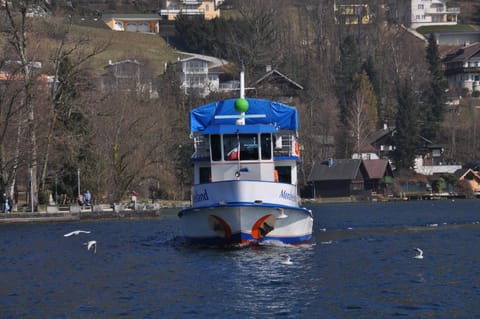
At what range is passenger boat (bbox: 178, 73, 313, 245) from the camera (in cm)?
4628

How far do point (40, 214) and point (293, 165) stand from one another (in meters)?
29.1

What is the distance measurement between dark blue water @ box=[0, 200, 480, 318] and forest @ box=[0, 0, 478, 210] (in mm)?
11511

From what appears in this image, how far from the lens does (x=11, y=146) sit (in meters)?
84.0

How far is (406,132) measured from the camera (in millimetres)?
141750

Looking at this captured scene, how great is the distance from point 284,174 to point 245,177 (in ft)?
11.7

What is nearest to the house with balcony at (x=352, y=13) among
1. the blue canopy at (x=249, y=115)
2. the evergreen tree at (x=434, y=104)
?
the evergreen tree at (x=434, y=104)

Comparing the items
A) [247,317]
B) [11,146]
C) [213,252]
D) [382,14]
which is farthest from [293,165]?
[382,14]

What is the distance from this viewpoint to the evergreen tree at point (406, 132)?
14000 cm

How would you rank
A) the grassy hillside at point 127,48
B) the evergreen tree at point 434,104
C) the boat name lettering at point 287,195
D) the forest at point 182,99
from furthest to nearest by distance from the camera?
the grassy hillside at point 127,48 → the evergreen tree at point 434,104 → the forest at point 182,99 → the boat name lettering at point 287,195

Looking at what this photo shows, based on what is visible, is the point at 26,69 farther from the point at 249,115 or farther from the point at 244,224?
the point at 244,224

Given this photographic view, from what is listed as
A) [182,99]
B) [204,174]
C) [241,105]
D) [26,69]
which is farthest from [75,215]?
[182,99]

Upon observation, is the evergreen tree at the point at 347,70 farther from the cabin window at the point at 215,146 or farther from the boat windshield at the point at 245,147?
the cabin window at the point at 215,146

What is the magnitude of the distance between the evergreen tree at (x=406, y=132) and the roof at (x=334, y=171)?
15.1 meters

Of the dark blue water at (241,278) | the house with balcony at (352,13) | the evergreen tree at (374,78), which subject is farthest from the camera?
the house with balcony at (352,13)
